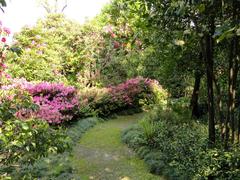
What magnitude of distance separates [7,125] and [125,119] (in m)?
8.80

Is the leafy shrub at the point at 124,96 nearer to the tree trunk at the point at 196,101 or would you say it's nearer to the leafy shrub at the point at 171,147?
the tree trunk at the point at 196,101

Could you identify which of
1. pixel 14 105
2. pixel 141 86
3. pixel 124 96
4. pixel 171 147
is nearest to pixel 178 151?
pixel 171 147

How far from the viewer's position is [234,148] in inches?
189

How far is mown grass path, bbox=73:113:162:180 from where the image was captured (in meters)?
5.85

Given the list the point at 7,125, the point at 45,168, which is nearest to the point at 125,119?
the point at 45,168

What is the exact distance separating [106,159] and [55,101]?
11.3 ft

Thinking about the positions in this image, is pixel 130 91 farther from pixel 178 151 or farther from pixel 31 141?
pixel 31 141

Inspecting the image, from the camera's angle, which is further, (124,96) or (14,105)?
(124,96)

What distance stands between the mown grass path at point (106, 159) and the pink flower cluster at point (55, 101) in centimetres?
90

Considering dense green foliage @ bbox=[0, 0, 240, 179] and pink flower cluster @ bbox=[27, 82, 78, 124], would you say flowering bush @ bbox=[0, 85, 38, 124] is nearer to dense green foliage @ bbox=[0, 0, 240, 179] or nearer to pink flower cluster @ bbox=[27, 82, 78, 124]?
dense green foliage @ bbox=[0, 0, 240, 179]

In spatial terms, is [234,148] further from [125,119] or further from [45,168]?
[125,119]

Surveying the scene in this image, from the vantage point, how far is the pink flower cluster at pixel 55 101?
8820 millimetres

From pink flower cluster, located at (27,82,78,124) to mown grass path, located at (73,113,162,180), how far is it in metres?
0.90

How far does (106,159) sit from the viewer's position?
6.80 m
